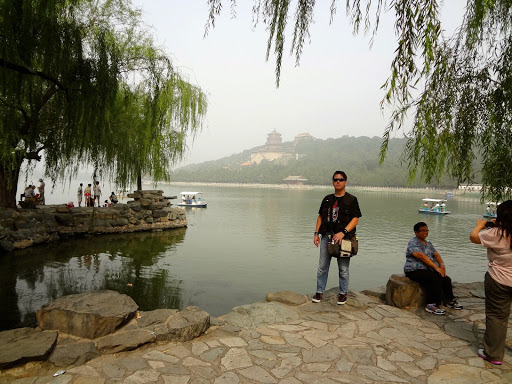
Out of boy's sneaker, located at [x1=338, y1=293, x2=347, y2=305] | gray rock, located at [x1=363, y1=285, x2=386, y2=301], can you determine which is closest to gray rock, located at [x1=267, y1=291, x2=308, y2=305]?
boy's sneaker, located at [x1=338, y1=293, x2=347, y2=305]

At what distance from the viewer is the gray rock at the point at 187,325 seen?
3.13 meters

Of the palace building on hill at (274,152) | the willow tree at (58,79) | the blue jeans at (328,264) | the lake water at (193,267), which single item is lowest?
the lake water at (193,267)

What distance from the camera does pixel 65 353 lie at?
2744mm

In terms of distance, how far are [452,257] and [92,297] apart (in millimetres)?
11239

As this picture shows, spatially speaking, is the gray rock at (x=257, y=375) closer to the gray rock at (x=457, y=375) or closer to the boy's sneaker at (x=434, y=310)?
the gray rock at (x=457, y=375)

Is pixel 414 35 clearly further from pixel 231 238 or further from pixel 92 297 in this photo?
pixel 231 238

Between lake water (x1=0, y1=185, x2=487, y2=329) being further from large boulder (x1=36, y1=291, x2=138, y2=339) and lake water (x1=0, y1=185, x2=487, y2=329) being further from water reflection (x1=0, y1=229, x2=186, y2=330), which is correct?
large boulder (x1=36, y1=291, x2=138, y2=339)

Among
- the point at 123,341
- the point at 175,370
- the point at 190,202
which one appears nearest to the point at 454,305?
the point at 175,370

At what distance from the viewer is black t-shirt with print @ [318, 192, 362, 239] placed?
389cm

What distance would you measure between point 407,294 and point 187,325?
2620 millimetres

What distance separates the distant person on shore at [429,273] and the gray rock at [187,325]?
244cm

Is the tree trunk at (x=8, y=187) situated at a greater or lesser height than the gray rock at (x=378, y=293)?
greater

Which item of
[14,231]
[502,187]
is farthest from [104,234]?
[502,187]

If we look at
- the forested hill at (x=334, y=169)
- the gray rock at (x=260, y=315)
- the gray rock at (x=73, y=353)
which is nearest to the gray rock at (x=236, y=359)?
the gray rock at (x=260, y=315)
